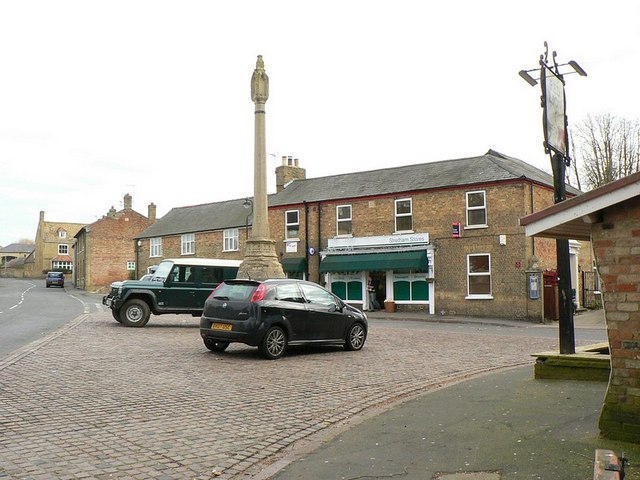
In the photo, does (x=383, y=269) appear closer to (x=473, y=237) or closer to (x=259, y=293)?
(x=473, y=237)

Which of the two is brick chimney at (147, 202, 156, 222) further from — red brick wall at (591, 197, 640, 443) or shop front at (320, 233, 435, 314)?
red brick wall at (591, 197, 640, 443)

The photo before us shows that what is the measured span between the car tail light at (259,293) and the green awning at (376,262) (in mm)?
16191

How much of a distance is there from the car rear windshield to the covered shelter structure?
24.3ft

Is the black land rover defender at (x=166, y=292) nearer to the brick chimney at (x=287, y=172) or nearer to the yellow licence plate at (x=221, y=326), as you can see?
the yellow licence plate at (x=221, y=326)

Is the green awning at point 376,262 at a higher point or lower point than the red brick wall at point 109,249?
lower

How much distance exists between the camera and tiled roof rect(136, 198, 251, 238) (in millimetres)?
39638

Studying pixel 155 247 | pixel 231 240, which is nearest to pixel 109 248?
pixel 155 247

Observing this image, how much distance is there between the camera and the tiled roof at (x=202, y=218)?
39638mm

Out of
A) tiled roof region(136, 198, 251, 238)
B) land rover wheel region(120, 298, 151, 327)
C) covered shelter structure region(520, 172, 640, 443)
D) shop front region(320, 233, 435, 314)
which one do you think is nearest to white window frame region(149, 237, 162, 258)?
tiled roof region(136, 198, 251, 238)

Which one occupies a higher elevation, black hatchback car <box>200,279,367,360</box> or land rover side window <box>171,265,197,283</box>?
land rover side window <box>171,265,197,283</box>

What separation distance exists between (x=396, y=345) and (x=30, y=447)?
10080mm

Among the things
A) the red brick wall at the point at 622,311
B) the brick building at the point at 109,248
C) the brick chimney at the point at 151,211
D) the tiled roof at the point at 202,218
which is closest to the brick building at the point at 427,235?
the tiled roof at the point at 202,218

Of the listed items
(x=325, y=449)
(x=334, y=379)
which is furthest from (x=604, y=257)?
(x=334, y=379)

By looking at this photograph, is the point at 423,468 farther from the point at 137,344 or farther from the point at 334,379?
the point at 137,344
